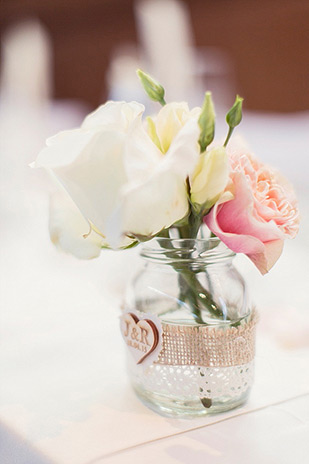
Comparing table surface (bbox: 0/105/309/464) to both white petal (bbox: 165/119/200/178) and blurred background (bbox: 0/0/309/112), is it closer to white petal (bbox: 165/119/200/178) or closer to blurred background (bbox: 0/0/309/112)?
white petal (bbox: 165/119/200/178)

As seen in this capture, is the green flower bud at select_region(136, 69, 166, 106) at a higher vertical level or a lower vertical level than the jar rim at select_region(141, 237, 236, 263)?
higher

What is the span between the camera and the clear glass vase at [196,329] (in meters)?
0.40

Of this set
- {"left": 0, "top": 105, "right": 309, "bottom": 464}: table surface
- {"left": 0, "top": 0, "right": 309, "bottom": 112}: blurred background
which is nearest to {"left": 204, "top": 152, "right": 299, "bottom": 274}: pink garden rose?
{"left": 0, "top": 105, "right": 309, "bottom": 464}: table surface

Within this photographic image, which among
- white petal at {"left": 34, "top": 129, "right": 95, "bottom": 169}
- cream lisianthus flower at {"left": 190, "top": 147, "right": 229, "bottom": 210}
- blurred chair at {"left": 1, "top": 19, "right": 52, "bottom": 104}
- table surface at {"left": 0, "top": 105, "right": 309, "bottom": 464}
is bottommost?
table surface at {"left": 0, "top": 105, "right": 309, "bottom": 464}

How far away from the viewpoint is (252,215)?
0.37m

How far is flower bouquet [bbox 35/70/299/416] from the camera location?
34 cm

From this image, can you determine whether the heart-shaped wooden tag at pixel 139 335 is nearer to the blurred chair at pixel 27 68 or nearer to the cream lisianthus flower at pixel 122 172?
the cream lisianthus flower at pixel 122 172

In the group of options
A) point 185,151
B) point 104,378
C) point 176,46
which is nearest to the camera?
point 185,151

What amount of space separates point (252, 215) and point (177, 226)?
53 mm

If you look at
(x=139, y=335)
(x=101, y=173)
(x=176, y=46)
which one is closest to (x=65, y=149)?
(x=101, y=173)

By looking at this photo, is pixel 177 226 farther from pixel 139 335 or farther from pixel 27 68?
pixel 27 68

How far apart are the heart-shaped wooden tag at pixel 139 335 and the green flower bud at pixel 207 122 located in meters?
0.13

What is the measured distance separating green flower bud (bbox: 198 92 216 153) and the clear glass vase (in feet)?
0.24

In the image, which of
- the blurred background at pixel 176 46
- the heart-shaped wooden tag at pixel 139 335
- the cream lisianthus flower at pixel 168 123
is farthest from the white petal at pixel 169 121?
the blurred background at pixel 176 46
